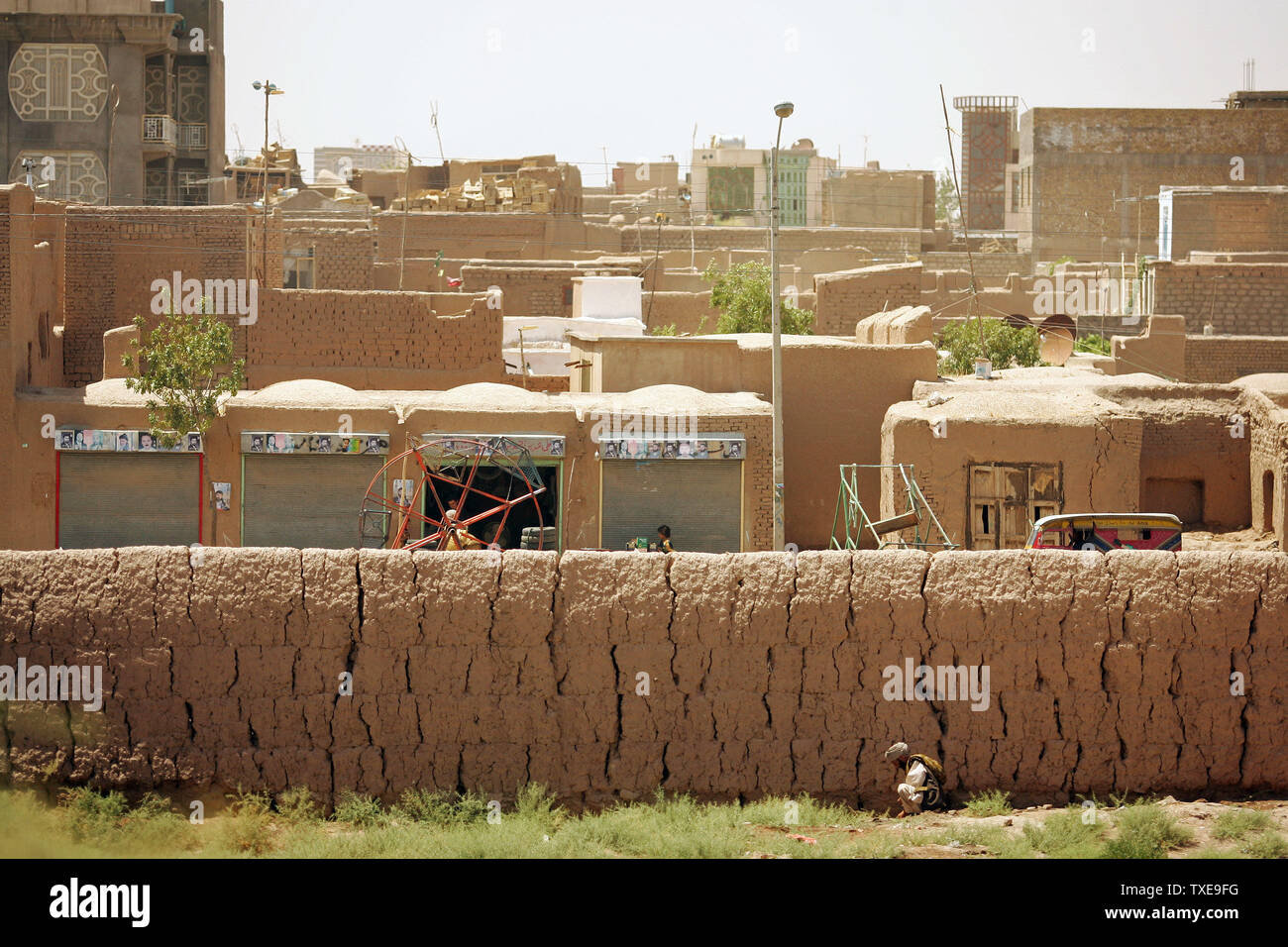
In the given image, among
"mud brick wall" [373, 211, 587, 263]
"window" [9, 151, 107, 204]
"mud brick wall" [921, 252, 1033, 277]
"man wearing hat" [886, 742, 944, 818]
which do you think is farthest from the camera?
"mud brick wall" [921, 252, 1033, 277]

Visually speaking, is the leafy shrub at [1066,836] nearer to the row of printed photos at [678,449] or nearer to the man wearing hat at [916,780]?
the man wearing hat at [916,780]

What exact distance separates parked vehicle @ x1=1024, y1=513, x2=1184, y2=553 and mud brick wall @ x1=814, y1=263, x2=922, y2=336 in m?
19.0

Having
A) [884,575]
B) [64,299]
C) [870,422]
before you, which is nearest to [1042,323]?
[870,422]

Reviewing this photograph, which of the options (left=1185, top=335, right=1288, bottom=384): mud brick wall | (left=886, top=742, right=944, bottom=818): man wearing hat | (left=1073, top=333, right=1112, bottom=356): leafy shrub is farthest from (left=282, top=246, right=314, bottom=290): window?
(left=886, top=742, right=944, bottom=818): man wearing hat

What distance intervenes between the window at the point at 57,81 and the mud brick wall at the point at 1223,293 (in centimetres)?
3411

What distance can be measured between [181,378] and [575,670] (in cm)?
1306

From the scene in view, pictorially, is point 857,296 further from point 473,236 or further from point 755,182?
point 755,182

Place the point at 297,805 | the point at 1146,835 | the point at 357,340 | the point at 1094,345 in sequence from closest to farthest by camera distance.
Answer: the point at 1146,835 → the point at 297,805 → the point at 357,340 → the point at 1094,345

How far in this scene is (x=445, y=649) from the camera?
31.0 feet

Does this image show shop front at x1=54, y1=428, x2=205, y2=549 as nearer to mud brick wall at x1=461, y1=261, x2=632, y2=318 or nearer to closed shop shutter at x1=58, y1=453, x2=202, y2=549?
closed shop shutter at x1=58, y1=453, x2=202, y2=549

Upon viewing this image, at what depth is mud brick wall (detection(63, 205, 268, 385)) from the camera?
95.6ft

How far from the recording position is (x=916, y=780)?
9.12 m

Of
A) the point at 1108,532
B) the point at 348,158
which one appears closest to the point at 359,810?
the point at 1108,532
